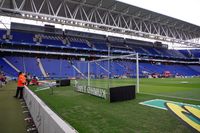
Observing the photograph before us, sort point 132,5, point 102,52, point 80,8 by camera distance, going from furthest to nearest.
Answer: point 102,52
point 132,5
point 80,8

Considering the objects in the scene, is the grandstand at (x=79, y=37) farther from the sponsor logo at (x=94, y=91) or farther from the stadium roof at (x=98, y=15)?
the sponsor logo at (x=94, y=91)

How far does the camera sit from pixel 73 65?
44.3 meters

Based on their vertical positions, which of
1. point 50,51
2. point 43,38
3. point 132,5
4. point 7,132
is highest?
point 132,5

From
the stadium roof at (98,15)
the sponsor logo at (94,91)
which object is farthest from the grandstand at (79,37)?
the sponsor logo at (94,91)

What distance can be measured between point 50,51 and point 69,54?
14.9ft

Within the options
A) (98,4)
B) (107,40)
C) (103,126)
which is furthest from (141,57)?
(103,126)

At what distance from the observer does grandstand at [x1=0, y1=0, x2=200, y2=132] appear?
103ft

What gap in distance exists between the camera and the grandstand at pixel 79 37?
103 ft

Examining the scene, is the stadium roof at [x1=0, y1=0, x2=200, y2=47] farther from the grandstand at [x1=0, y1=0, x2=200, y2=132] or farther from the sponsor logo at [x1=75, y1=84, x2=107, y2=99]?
the sponsor logo at [x1=75, y1=84, x2=107, y2=99]

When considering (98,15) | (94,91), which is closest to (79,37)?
(98,15)

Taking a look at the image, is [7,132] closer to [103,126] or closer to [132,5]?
[103,126]

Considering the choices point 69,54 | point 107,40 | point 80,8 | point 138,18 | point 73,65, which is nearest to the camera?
point 80,8

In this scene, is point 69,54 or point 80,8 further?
point 69,54

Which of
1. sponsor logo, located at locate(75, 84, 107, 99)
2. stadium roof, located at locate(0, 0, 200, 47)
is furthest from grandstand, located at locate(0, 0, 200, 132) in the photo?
sponsor logo, located at locate(75, 84, 107, 99)
